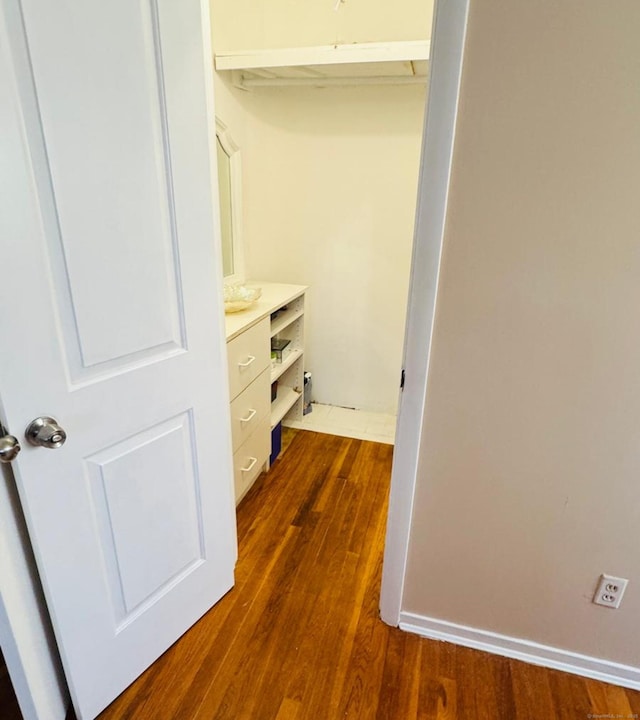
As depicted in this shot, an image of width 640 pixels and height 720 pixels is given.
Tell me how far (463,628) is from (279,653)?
1.99ft

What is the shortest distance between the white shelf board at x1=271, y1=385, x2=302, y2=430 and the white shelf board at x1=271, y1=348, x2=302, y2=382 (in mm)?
176

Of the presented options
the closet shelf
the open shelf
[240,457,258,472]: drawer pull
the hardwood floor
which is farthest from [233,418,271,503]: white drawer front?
the closet shelf

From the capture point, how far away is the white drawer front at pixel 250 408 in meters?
1.86

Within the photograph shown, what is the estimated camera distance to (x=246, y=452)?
1988 mm

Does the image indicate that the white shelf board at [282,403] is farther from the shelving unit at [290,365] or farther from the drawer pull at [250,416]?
the drawer pull at [250,416]

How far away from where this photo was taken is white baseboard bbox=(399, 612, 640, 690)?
1346 mm

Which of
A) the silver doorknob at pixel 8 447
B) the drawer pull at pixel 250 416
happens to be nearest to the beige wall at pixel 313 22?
the drawer pull at pixel 250 416

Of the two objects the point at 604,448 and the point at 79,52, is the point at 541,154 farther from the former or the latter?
the point at 79,52

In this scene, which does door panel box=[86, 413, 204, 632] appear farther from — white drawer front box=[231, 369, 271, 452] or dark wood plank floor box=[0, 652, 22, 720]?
white drawer front box=[231, 369, 271, 452]

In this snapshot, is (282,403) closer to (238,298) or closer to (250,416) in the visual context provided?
(250,416)

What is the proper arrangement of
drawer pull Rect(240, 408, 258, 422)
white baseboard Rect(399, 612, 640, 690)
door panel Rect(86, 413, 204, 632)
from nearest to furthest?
1. door panel Rect(86, 413, 204, 632)
2. white baseboard Rect(399, 612, 640, 690)
3. drawer pull Rect(240, 408, 258, 422)

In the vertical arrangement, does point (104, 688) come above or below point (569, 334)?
below

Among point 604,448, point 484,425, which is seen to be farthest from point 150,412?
point 604,448

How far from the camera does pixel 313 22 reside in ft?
7.59
